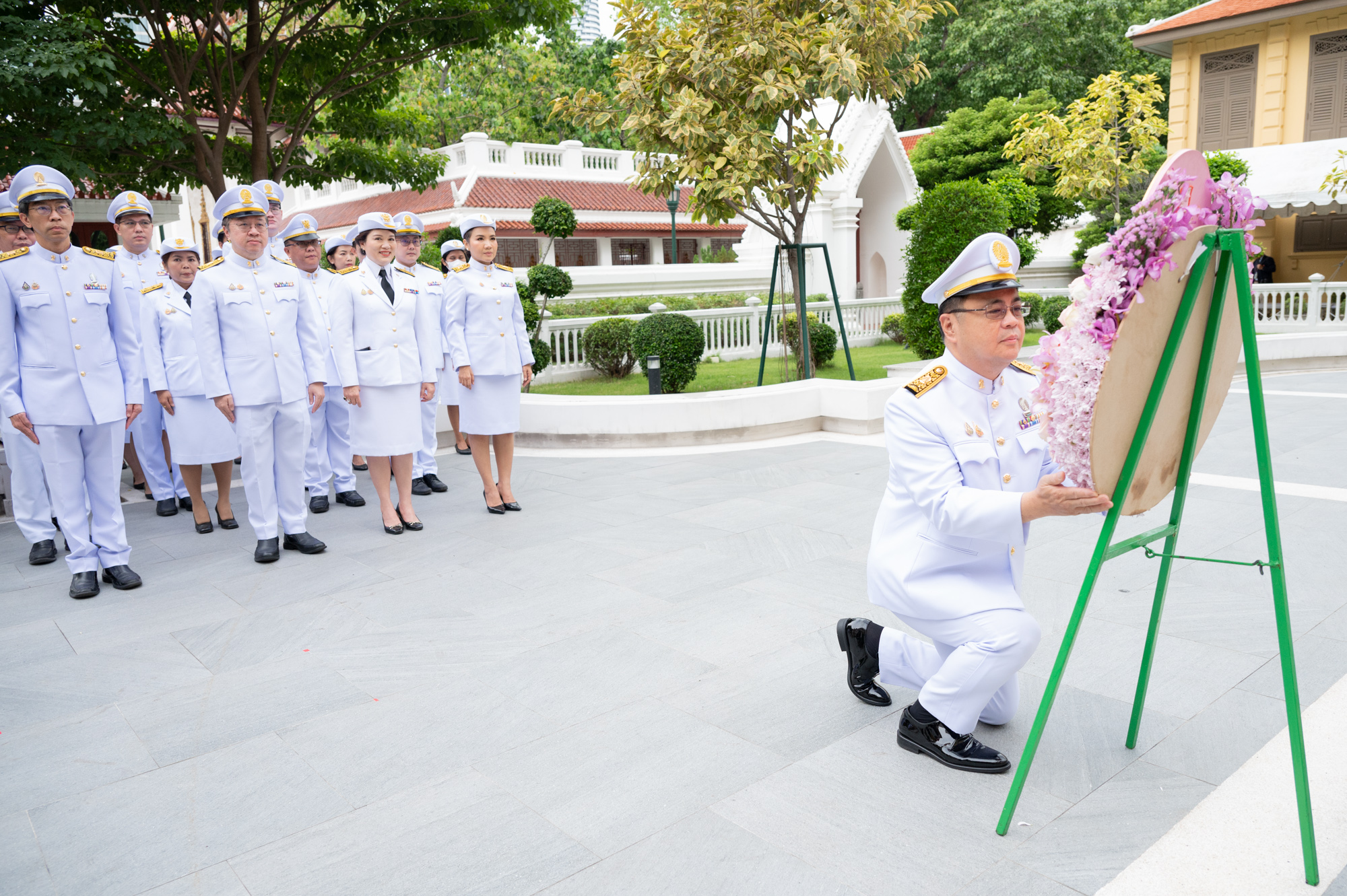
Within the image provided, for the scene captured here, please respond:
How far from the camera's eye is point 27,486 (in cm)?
588

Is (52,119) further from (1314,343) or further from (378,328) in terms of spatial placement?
(1314,343)

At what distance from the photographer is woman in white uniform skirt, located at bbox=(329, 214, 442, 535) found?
6.40 metres

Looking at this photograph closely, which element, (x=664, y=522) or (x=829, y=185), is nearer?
(x=664, y=522)

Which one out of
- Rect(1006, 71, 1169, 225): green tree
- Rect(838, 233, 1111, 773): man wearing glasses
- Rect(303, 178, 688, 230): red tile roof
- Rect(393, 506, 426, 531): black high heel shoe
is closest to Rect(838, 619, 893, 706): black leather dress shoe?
Rect(838, 233, 1111, 773): man wearing glasses

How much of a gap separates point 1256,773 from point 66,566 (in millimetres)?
6306

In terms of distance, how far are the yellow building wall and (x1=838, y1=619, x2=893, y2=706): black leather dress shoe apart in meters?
22.6

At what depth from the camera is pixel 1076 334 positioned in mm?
2369

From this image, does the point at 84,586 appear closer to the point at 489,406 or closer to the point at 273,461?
the point at 273,461

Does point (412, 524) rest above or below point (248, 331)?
below

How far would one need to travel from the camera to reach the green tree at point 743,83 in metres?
9.50

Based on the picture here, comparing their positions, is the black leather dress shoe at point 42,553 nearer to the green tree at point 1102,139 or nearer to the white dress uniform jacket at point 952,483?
the white dress uniform jacket at point 952,483

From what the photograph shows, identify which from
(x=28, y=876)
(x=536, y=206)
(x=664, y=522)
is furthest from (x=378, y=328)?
(x=536, y=206)

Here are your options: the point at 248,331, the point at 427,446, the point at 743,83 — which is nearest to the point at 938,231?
the point at 743,83

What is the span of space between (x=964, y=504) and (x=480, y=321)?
474 cm
